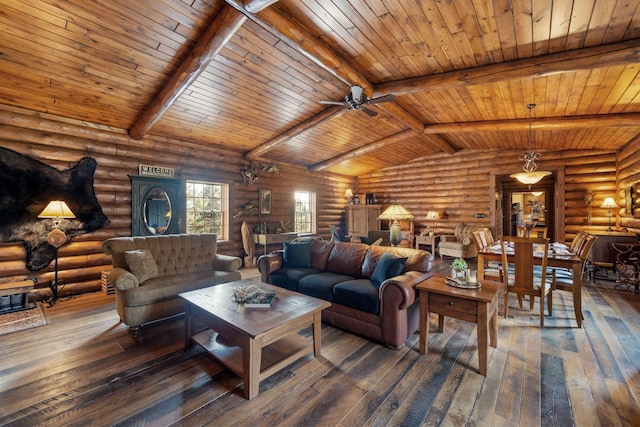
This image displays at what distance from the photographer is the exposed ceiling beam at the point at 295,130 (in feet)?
17.1

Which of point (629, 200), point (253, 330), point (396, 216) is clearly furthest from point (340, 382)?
point (629, 200)

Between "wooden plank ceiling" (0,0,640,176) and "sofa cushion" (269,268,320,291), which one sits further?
"sofa cushion" (269,268,320,291)

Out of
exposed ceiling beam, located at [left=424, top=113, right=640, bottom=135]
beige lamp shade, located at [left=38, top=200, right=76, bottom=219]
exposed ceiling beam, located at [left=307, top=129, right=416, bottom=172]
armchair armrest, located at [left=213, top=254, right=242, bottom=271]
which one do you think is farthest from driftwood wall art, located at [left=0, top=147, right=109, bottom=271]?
exposed ceiling beam, located at [left=424, top=113, right=640, bottom=135]

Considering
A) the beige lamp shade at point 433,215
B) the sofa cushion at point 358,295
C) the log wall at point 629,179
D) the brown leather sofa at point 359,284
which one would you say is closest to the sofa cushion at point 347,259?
the brown leather sofa at point 359,284

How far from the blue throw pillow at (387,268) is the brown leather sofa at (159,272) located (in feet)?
6.51

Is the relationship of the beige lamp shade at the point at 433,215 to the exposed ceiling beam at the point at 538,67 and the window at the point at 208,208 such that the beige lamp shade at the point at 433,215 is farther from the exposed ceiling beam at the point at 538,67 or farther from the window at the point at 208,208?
the window at the point at 208,208

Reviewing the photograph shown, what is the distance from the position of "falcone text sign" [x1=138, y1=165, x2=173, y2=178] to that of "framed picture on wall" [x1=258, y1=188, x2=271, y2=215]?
222 cm

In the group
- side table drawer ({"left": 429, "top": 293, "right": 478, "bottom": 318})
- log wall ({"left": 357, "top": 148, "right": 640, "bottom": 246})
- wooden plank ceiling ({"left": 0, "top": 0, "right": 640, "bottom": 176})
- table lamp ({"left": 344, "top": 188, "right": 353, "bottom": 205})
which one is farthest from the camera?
table lamp ({"left": 344, "top": 188, "right": 353, "bottom": 205})

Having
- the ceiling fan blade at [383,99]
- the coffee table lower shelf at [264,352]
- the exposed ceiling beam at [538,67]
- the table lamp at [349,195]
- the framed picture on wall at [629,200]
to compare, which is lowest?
the coffee table lower shelf at [264,352]

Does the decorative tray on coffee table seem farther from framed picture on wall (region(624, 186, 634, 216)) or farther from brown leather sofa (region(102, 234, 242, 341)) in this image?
framed picture on wall (region(624, 186, 634, 216))

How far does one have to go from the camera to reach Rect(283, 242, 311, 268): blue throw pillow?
13.7ft

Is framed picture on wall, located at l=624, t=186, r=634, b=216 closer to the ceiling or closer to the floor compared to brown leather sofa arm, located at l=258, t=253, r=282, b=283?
closer to the ceiling

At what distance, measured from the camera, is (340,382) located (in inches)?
88.3

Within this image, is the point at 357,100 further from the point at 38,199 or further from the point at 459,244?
the point at 459,244
